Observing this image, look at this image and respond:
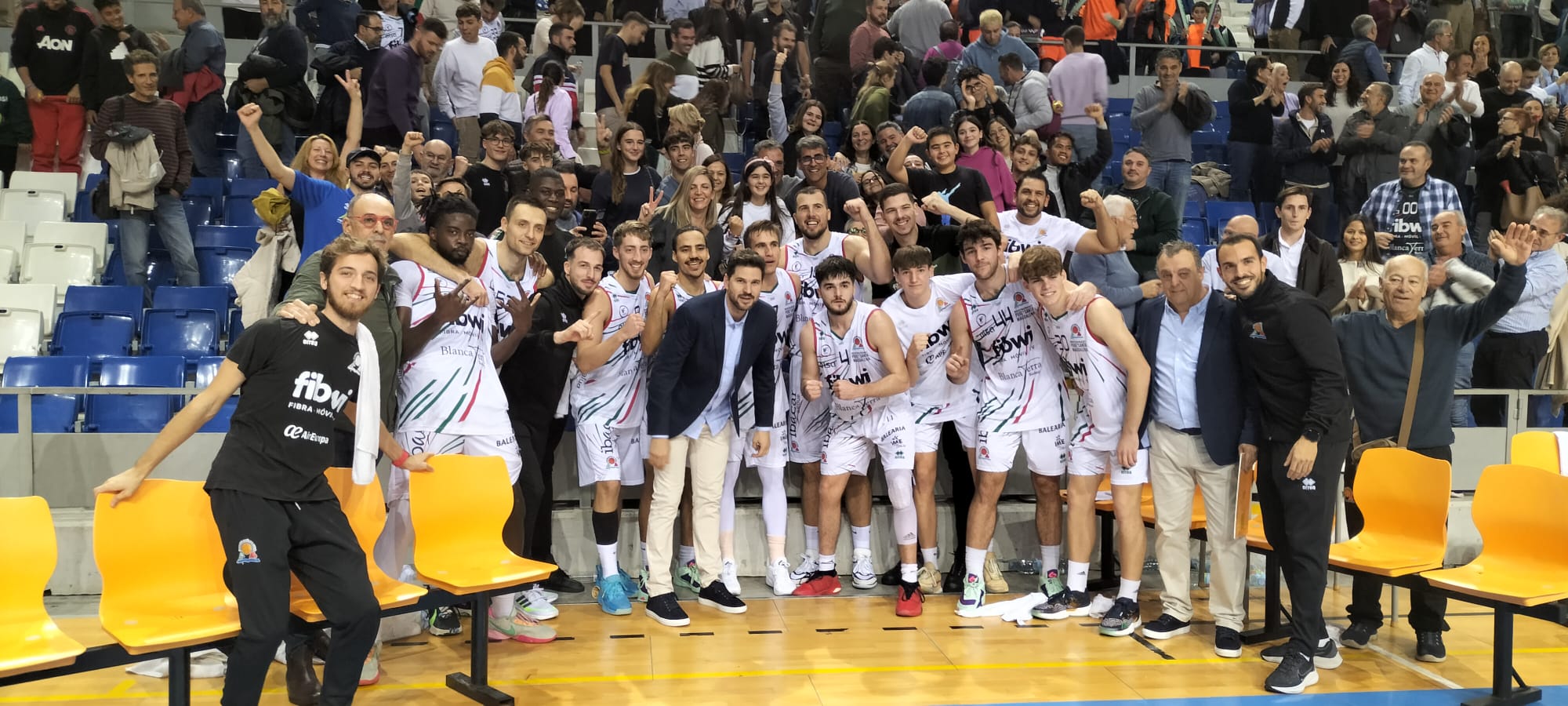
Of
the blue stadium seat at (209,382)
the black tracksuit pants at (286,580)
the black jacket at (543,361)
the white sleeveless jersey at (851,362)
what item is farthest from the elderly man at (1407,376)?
the blue stadium seat at (209,382)

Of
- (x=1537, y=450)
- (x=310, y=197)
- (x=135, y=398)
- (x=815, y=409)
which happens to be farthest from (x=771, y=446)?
(x=1537, y=450)

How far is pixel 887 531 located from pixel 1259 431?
2.35 meters

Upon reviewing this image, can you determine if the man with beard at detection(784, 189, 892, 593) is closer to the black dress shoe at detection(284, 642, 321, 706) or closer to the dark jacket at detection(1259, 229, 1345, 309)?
the dark jacket at detection(1259, 229, 1345, 309)

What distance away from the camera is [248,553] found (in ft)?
14.1

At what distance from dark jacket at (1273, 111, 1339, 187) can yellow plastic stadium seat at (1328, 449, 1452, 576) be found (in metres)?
5.32

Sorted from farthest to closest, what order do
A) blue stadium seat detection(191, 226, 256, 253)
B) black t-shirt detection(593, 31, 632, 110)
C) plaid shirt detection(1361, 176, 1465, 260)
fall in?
black t-shirt detection(593, 31, 632, 110)
blue stadium seat detection(191, 226, 256, 253)
plaid shirt detection(1361, 176, 1465, 260)

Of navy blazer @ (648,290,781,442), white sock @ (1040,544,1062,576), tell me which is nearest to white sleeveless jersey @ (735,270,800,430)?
navy blazer @ (648,290,781,442)

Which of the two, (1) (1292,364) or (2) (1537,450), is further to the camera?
(2) (1537,450)

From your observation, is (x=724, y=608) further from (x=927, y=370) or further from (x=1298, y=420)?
(x=1298, y=420)

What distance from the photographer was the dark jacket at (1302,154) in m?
10.6

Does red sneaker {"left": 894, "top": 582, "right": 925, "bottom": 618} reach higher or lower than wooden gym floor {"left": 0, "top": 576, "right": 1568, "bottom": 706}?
higher

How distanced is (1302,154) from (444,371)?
789cm

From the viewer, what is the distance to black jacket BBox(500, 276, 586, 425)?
240 inches

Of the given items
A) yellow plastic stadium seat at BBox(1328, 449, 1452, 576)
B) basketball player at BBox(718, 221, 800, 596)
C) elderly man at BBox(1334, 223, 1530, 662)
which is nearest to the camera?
yellow plastic stadium seat at BBox(1328, 449, 1452, 576)
